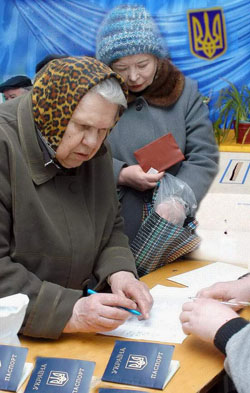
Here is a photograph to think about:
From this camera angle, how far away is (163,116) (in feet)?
7.88

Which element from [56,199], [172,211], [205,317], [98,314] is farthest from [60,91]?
[172,211]

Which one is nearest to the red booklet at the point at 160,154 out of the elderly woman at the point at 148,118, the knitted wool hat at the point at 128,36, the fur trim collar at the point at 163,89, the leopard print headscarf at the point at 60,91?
Result: the elderly woman at the point at 148,118

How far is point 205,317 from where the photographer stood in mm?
1479

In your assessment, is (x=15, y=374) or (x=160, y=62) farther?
(x=160, y=62)

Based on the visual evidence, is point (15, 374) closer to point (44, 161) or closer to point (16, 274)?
point (16, 274)

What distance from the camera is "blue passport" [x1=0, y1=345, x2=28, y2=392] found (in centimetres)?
132

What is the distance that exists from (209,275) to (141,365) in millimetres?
812

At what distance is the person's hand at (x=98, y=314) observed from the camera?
1520 millimetres

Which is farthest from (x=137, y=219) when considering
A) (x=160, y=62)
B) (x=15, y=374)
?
(x=15, y=374)

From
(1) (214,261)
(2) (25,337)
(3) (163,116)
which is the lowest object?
(1) (214,261)

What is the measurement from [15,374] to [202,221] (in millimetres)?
1229

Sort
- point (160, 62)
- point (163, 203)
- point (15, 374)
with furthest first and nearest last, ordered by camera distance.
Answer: point (160, 62) → point (163, 203) → point (15, 374)

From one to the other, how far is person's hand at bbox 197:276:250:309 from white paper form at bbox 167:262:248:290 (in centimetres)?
24

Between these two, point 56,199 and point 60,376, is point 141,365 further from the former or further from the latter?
point 56,199
